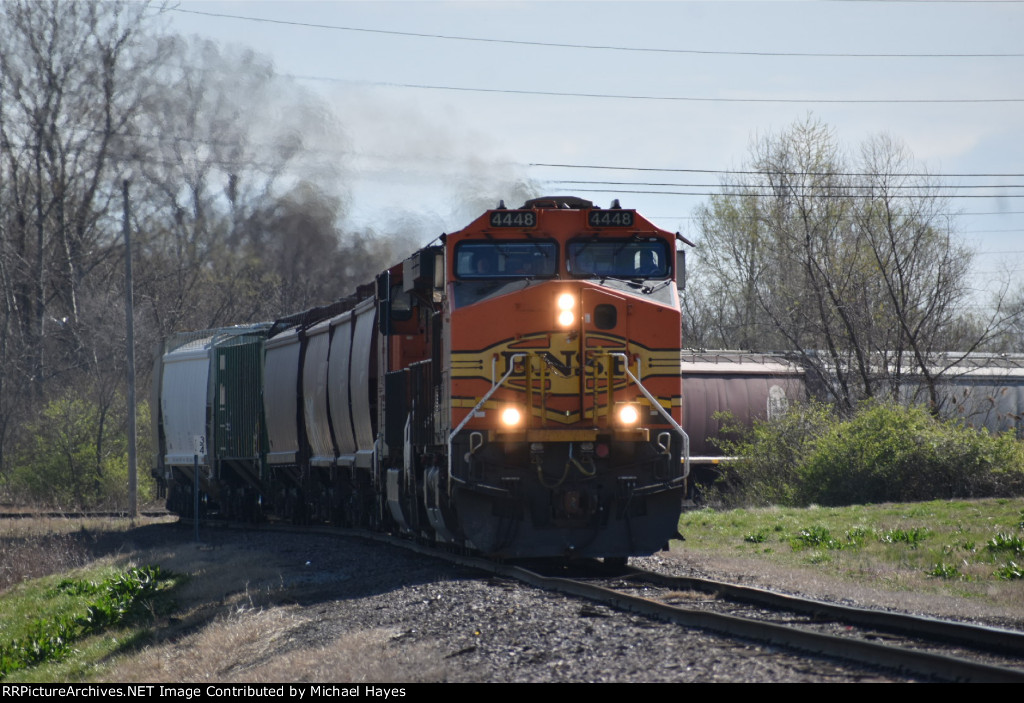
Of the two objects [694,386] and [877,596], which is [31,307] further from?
[877,596]

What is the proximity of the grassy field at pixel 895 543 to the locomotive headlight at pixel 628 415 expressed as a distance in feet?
8.77

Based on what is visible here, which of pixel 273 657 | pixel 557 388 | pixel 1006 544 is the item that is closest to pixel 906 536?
pixel 1006 544

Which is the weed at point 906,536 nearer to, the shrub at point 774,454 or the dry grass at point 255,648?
the dry grass at point 255,648

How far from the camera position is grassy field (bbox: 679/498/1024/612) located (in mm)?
11164

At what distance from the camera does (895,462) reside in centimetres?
2164

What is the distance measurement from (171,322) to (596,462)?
35120 millimetres

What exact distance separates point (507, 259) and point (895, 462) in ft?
41.3

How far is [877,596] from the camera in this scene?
9.70 meters

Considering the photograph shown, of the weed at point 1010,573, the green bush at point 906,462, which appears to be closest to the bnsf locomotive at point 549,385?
the weed at point 1010,573

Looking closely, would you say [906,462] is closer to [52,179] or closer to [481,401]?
[481,401]

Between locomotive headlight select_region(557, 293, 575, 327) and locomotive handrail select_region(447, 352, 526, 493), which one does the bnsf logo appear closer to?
locomotive handrail select_region(447, 352, 526, 493)

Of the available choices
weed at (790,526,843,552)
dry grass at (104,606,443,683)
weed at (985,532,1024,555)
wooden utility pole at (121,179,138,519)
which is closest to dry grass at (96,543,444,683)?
dry grass at (104,606,443,683)

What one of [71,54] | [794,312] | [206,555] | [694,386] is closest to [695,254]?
[794,312]

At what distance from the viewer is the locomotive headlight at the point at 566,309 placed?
37.3ft
